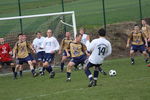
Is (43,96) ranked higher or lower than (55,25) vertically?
lower

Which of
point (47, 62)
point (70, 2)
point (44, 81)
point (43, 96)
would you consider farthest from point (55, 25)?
point (70, 2)

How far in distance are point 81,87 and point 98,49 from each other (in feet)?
4.71

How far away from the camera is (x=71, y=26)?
80.4 feet

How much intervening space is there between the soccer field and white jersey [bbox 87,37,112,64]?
919 millimetres

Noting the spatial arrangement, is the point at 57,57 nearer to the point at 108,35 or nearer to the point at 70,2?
the point at 108,35

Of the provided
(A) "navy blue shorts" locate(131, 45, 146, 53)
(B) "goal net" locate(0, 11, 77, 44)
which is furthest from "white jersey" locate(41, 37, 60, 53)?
(A) "navy blue shorts" locate(131, 45, 146, 53)

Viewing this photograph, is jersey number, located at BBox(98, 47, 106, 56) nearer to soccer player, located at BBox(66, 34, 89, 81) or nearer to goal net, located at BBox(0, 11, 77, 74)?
soccer player, located at BBox(66, 34, 89, 81)

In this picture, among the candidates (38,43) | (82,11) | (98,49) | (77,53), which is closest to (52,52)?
(38,43)

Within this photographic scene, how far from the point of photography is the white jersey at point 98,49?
15023 millimetres

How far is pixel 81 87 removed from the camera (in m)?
15.5

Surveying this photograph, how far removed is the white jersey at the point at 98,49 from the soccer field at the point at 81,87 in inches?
36.2

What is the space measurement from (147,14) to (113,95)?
21006 millimetres

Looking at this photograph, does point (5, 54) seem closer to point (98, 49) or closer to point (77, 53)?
point (77, 53)

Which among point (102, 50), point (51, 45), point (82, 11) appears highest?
point (82, 11)
